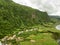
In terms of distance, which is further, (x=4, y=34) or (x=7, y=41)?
(x=4, y=34)

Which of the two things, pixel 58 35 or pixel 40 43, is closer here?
pixel 40 43

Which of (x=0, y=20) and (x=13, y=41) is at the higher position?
(x=0, y=20)

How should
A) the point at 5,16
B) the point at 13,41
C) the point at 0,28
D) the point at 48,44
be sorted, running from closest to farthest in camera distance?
the point at 48,44, the point at 13,41, the point at 0,28, the point at 5,16

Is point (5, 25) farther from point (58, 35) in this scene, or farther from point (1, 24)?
point (58, 35)

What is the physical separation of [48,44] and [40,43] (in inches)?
120

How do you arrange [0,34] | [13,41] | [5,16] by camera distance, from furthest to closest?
[5,16], [0,34], [13,41]

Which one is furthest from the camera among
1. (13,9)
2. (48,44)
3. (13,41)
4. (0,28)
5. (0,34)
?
(13,9)

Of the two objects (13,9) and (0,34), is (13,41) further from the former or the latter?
(13,9)

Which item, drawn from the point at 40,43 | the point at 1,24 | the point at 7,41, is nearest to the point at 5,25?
the point at 1,24

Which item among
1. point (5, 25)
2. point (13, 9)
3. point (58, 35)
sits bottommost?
point (58, 35)

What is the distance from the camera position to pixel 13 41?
255 feet

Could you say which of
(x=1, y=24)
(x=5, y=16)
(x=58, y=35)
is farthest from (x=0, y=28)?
(x=58, y=35)

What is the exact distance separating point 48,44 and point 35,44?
4.67 metres

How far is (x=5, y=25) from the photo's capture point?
104 m
